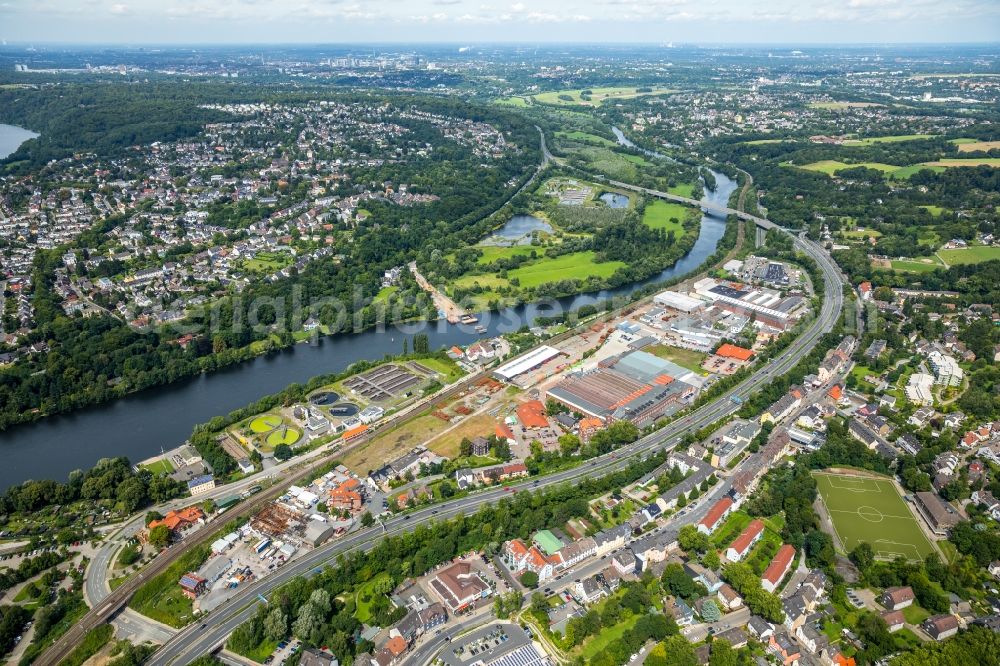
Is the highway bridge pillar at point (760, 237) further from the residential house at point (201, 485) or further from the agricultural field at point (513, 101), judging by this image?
the agricultural field at point (513, 101)

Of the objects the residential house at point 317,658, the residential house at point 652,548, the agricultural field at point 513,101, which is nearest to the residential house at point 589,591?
the residential house at point 652,548

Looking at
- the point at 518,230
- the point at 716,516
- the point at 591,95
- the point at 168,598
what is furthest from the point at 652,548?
the point at 591,95

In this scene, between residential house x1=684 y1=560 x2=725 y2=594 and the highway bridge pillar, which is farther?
the highway bridge pillar

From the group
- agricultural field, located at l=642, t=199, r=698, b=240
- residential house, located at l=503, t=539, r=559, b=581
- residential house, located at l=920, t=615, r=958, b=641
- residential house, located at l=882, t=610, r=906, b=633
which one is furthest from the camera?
agricultural field, located at l=642, t=199, r=698, b=240

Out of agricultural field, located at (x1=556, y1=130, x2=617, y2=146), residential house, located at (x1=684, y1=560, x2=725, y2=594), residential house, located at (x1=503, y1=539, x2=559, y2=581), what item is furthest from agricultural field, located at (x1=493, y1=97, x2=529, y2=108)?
residential house, located at (x1=684, y1=560, x2=725, y2=594)

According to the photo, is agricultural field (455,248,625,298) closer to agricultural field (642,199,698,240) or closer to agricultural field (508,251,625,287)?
agricultural field (508,251,625,287)

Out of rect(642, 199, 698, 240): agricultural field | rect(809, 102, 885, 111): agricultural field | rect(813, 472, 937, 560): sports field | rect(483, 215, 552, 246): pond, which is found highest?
rect(809, 102, 885, 111): agricultural field

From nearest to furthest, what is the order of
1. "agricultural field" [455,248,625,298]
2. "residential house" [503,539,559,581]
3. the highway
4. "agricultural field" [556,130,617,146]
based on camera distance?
1. the highway
2. "residential house" [503,539,559,581]
3. "agricultural field" [455,248,625,298]
4. "agricultural field" [556,130,617,146]
